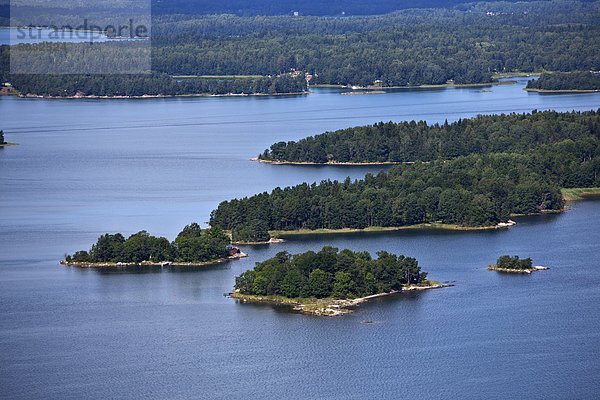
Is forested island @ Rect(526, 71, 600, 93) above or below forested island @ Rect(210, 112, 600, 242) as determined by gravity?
above

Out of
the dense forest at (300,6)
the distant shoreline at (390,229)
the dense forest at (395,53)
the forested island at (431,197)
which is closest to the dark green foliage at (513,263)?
the distant shoreline at (390,229)

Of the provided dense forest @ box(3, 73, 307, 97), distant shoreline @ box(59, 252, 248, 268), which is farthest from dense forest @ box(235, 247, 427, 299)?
dense forest @ box(3, 73, 307, 97)

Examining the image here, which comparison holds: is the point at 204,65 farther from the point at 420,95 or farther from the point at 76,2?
the point at 76,2

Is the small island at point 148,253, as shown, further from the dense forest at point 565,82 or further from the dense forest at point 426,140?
the dense forest at point 565,82

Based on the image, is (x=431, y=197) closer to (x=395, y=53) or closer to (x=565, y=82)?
(x=565, y=82)

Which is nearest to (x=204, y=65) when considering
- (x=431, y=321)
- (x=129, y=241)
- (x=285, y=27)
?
(x=285, y=27)

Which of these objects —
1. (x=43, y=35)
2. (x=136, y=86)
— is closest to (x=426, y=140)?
(x=136, y=86)

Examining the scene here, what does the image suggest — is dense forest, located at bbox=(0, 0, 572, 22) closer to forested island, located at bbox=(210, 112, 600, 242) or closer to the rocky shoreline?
forested island, located at bbox=(210, 112, 600, 242)
